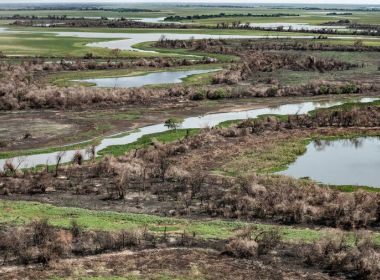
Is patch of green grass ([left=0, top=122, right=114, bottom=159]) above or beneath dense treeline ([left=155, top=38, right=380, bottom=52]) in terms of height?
beneath

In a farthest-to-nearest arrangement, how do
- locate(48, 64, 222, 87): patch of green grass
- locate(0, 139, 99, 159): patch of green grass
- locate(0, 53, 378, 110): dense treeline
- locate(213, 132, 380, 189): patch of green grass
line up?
locate(48, 64, 222, 87): patch of green grass, locate(0, 53, 378, 110): dense treeline, locate(0, 139, 99, 159): patch of green grass, locate(213, 132, 380, 189): patch of green grass

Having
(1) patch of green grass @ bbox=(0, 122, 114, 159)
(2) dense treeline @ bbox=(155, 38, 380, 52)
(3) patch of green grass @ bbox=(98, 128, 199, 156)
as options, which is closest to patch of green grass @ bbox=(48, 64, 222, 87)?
(2) dense treeline @ bbox=(155, 38, 380, 52)

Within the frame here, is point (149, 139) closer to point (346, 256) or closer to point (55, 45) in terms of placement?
point (346, 256)

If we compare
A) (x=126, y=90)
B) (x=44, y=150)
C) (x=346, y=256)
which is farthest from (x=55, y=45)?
(x=346, y=256)

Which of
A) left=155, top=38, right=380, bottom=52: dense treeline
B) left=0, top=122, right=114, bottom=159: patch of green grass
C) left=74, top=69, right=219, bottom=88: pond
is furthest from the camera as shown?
left=155, top=38, right=380, bottom=52: dense treeline

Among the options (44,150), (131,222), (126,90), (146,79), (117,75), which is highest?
(126,90)

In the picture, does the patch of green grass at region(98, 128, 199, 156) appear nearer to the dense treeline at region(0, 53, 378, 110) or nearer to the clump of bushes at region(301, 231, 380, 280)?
the dense treeline at region(0, 53, 378, 110)
